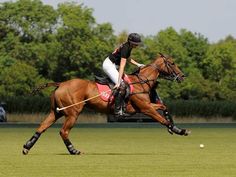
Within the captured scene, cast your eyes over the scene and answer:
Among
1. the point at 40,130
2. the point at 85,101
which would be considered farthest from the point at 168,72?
the point at 40,130

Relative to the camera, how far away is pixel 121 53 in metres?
23.8

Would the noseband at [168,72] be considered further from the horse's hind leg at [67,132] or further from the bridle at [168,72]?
the horse's hind leg at [67,132]

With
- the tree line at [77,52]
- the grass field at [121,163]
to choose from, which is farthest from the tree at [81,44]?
the grass field at [121,163]

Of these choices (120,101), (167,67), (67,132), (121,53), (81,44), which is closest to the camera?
(121,53)

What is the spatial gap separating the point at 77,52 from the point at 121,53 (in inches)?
2704

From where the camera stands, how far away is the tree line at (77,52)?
9169cm

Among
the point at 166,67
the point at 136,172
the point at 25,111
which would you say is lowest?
the point at 25,111

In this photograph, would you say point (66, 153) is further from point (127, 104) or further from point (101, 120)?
point (101, 120)

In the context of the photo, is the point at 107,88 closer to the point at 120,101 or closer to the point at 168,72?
the point at 120,101

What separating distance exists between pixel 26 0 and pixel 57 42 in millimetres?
13972

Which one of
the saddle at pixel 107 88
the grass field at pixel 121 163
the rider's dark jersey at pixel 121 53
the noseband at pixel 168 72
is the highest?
the rider's dark jersey at pixel 121 53

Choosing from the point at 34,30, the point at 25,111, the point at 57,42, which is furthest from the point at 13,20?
the point at 25,111

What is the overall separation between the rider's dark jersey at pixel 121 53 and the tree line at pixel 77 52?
206 feet

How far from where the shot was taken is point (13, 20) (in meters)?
105
